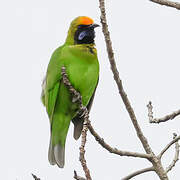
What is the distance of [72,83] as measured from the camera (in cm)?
519

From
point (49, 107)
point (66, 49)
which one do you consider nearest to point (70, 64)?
point (66, 49)

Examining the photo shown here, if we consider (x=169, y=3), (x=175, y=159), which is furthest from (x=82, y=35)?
(x=175, y=159)

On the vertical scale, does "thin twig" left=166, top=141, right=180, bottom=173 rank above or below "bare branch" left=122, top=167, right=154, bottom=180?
above

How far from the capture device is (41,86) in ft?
20.0

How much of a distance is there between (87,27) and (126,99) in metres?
2.40

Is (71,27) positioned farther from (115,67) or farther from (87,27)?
(115,67)

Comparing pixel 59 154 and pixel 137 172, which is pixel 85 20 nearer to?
pixel 59 154

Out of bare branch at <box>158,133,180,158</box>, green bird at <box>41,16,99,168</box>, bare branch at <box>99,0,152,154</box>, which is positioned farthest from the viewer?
green bird at <box>41,16,99,168</box>

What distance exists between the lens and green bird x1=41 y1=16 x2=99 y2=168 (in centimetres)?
529

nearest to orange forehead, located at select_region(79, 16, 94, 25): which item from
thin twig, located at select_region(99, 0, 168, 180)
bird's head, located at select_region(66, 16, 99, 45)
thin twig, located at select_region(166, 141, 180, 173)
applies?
bird's head, located at select_region(66, 16, 99, 45)

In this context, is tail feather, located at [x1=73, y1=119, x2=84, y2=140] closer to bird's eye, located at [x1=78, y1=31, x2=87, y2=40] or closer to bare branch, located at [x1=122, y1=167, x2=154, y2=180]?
bird's eye, located at [x1=78, y1=31, x2=87, y2=40]

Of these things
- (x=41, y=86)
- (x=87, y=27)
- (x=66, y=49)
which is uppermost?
(x=87, y=27)

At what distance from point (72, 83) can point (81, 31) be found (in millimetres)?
979

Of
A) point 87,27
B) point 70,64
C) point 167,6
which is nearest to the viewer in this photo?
point 167,6
